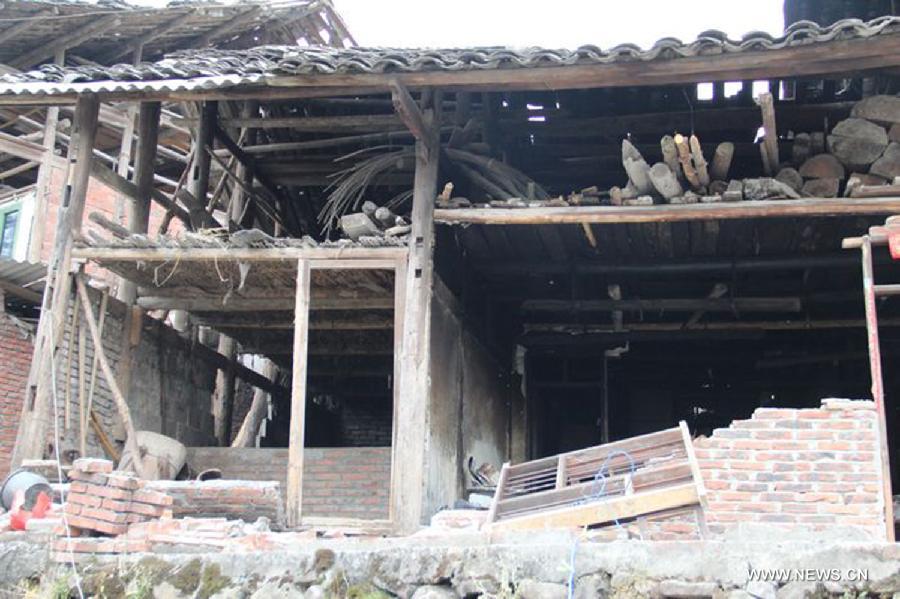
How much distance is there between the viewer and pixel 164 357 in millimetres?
11766

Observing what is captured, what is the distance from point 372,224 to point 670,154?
2625 millimetres

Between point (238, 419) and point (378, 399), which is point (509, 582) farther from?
point (238, 419)

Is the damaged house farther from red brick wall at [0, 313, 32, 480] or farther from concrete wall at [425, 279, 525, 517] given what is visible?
red brick wall at [0, 313, 32, 480]

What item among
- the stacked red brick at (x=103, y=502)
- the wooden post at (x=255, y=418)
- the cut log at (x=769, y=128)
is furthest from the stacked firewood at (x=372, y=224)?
the wooden post at (x=255, y=418)

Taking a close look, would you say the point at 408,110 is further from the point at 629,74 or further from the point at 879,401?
the point at 879,401

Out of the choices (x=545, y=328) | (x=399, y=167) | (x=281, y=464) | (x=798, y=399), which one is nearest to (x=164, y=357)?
(x=281, y=464)

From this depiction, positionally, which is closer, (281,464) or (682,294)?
(281,464)

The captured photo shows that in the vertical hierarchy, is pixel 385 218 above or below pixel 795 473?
above

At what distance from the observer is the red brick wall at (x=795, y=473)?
805 centimetres

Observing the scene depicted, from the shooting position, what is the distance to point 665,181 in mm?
9211

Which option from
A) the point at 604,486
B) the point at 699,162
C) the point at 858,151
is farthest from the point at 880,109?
the point at 604,486

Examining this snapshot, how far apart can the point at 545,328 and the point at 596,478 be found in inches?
204

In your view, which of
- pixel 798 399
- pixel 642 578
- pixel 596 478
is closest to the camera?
Result: pixel 642 578

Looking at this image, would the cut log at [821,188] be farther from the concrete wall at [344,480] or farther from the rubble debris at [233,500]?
the rubble debris at [233,500]
